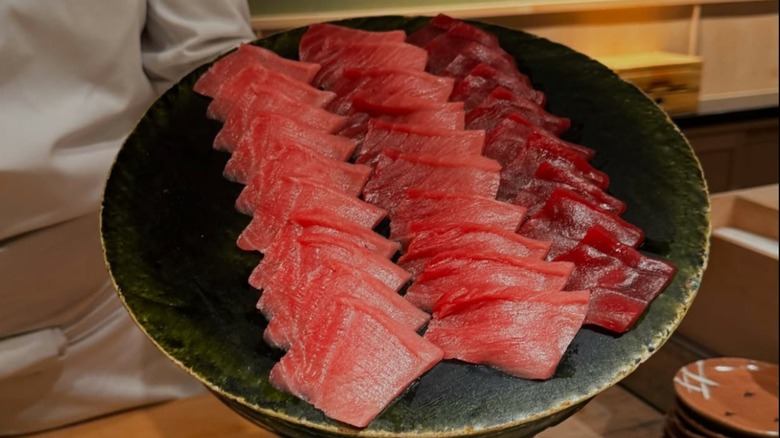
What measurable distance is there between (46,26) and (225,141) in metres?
0.39

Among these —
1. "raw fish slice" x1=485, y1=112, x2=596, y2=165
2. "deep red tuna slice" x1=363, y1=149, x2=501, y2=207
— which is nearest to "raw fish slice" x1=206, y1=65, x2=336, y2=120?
"deep red tuna slice" x1=363, y1=149, x2=501, y2=207

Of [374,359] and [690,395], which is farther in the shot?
[690,395]

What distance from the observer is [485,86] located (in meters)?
1.51

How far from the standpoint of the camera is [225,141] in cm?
141

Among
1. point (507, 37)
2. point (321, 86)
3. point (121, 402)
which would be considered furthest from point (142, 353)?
point (507, 37)

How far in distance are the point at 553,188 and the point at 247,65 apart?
0.65m

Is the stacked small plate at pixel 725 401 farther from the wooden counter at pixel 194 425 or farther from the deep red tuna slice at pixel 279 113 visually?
the deep red tuna slice at pixel 279 113

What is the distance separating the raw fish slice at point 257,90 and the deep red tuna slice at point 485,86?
0.27m

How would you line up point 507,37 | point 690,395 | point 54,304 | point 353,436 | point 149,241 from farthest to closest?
point 690,395 < point 507,37 < point 54,304 < point 149,241 < point 353,436

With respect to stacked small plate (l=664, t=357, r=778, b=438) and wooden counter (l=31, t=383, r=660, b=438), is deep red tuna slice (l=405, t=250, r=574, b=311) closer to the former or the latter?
wooden counter (l=31, t=383, r=660, b=438)

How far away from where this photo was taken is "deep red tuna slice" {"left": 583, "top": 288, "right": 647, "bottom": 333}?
1.04m

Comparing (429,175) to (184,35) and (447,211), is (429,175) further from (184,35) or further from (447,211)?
(184,35)

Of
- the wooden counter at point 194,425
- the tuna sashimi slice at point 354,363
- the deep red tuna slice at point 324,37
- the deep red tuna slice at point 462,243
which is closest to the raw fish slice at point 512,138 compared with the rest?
the deep red tuna slice at point 462,243

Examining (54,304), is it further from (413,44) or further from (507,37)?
(507,37)
